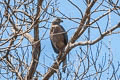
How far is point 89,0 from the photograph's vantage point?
525 centimetres

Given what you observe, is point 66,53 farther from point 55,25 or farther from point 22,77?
point 55,25

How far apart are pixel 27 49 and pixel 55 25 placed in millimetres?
3622

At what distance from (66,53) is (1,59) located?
103 cm

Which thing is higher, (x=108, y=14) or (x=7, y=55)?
(x=108, y=14)

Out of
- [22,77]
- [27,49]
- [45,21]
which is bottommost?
[22,77]

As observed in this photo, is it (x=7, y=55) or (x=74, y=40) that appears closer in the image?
(x=74, y=40)

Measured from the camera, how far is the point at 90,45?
5098mm

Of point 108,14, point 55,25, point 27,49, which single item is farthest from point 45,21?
point 55,25

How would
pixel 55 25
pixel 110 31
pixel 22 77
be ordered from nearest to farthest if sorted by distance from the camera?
pixel 110 31, pixel 22 77, pixel 55 25

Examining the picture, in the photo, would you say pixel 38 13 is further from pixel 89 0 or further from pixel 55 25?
pixel 55 25

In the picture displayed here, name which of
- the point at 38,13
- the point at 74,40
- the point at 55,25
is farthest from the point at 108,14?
the point at 55,25

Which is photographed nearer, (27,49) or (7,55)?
(27,49)

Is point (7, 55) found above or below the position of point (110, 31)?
below

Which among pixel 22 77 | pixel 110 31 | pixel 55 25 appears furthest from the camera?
pixel 55 25
